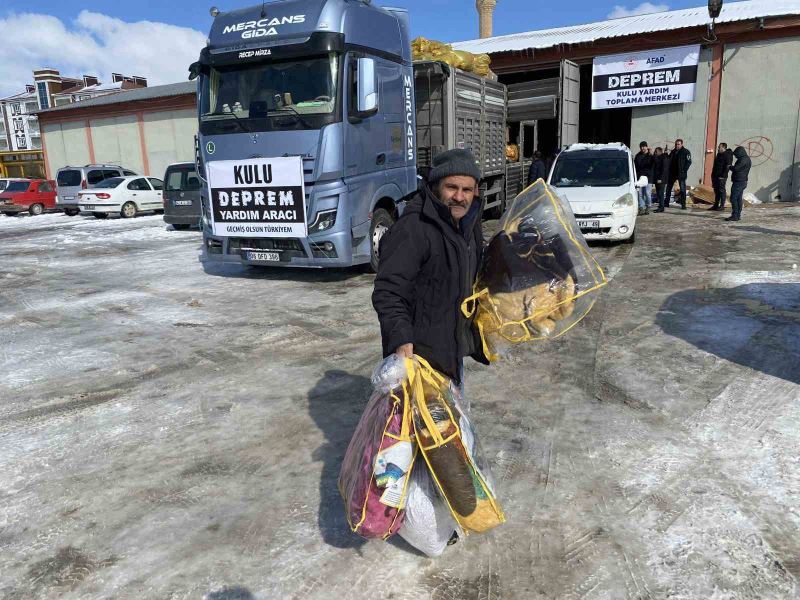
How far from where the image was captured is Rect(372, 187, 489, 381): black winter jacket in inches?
101

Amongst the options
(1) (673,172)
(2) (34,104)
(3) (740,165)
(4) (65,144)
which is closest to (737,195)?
(3) (740,165)

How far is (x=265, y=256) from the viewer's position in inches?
321

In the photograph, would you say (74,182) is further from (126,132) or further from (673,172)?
(673,172)

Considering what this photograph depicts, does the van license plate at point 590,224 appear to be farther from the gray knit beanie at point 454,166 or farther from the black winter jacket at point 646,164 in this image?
the gray knit beanie at point 454,166

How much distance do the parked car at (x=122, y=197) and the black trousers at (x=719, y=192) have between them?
1731 centimetres

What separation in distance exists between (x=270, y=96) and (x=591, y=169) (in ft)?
21.6

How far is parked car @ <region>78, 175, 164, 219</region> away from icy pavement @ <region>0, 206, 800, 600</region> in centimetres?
1351

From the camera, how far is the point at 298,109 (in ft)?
24.6

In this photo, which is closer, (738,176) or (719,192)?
(738,176)

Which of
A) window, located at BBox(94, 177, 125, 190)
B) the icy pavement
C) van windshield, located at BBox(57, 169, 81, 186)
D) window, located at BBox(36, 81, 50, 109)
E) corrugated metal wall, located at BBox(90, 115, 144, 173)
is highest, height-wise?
window, located at BBox(36, 81, 50, 109)

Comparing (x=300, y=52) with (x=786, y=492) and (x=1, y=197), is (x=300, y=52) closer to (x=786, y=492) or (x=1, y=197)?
(x=786, y=492)

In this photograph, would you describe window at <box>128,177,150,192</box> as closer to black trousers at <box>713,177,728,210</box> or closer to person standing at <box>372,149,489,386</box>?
black trousers at <box>713,177,728,210</box>

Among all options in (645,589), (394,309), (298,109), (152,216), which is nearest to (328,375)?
(394,309)

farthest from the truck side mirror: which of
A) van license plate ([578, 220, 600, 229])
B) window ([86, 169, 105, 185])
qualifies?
window ([86, 169, 105, 185])
